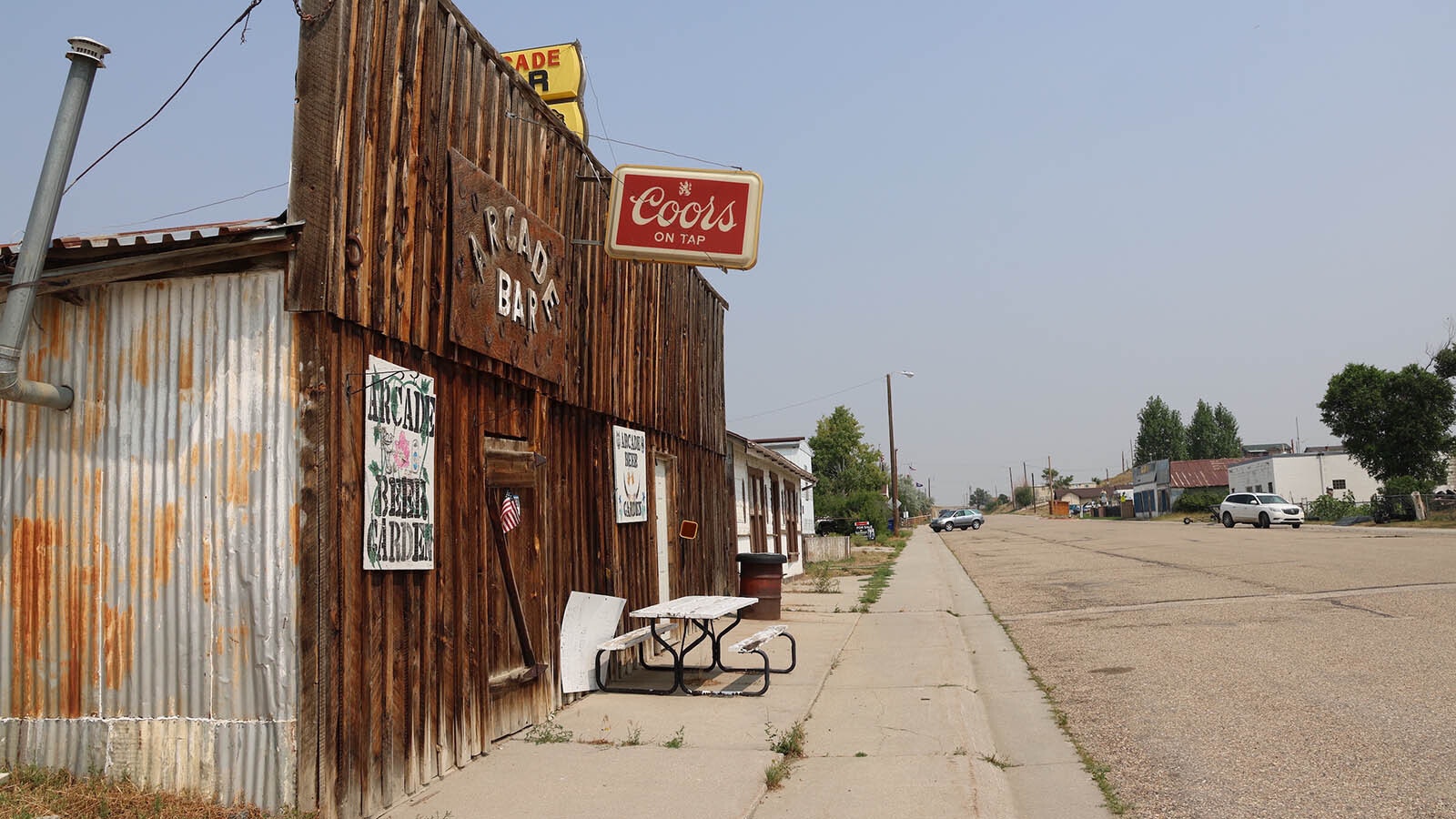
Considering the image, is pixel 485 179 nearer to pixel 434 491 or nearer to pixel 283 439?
pixel 434 491

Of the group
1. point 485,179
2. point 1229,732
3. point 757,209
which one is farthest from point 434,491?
point 1229,732

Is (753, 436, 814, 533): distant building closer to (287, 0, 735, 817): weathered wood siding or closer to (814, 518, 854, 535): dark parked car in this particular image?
(814, 518, 854, 535): dark parked car

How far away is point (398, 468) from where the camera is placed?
5.92m

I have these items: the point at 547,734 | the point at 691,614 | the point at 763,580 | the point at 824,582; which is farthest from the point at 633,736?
the point at 824,582

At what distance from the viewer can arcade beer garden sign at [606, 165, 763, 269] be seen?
8344 mm

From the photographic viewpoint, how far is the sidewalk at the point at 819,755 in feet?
18.8

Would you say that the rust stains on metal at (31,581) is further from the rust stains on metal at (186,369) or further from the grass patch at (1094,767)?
the grass patch at (1094,767)

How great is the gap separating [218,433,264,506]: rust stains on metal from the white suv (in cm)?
4142

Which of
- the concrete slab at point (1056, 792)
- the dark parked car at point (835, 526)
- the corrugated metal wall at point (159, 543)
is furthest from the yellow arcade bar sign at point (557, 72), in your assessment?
the dark parked car at point (835, 526)

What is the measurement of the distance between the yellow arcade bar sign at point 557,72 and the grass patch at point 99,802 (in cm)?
982

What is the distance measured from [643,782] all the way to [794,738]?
52.7 inches

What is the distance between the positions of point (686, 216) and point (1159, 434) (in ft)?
412

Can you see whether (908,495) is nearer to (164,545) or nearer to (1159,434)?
(1159,434)

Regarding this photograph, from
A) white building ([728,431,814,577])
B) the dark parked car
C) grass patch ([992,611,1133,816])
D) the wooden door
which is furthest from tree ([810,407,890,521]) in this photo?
grass patch ([992,611,1133,816])
